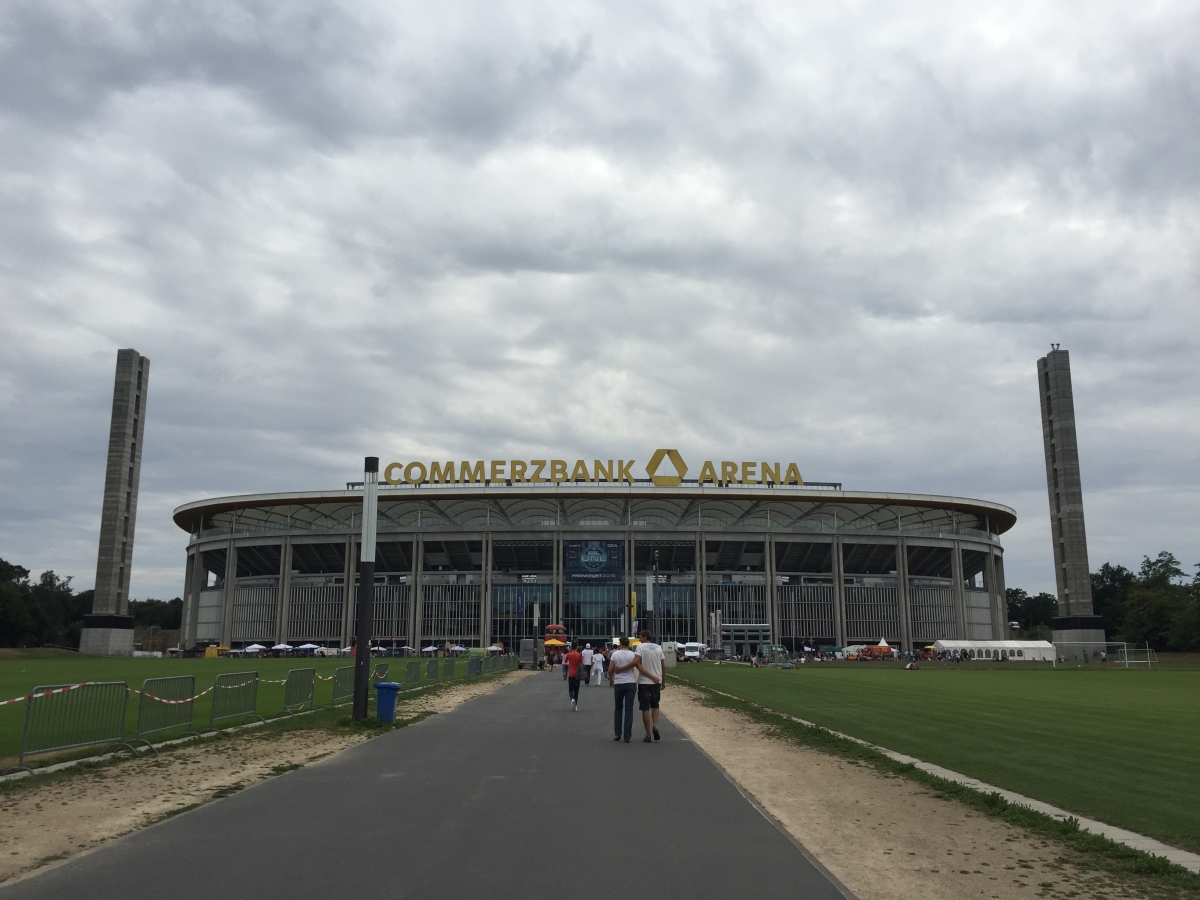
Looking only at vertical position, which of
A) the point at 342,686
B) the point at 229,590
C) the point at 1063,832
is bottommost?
the point at 1063,832

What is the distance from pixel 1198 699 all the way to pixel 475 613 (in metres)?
86.8

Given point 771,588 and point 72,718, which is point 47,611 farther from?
point 72,718

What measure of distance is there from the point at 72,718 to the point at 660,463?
9247 cm

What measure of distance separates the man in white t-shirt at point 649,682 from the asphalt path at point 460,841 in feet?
10.7

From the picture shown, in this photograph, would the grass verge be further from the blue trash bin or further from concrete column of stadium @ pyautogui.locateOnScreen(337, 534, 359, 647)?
concrete column of stadium @ pyautogui.locateOnScreen(337, 534, 359, 647)

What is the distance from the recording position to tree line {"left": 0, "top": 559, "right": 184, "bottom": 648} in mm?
93625

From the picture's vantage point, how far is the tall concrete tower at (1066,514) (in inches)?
4198

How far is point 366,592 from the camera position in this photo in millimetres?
21891

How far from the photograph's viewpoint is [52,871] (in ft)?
24.6

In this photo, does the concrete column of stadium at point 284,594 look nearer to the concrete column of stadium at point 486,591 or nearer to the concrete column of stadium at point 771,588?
the concrete column of stadium at point 486,591

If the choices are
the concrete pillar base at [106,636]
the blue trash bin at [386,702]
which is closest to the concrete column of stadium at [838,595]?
the concrete pillar base at [106,636]

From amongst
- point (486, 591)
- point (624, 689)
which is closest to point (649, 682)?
point (624, 689)

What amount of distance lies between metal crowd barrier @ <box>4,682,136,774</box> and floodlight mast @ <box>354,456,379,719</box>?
5.35m

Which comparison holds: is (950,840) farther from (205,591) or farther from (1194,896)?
(205,591)
